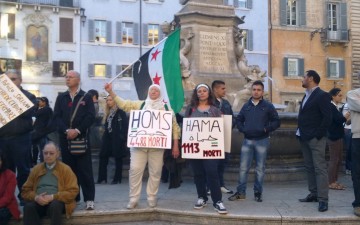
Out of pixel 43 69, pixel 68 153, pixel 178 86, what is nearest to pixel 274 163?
pixel 178 86

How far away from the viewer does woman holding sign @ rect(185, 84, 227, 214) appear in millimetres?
5773

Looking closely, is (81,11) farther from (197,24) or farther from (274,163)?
(274,163)

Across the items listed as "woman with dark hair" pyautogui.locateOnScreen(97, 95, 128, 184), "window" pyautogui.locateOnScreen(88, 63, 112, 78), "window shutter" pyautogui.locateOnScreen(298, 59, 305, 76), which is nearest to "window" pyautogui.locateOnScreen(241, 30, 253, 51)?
"window shutter" pyautogui.locateOnScreen(298, 59, 305, 76)

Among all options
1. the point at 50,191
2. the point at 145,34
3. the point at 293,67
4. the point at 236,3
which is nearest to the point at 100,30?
the point at 145,34

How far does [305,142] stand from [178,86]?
196cm

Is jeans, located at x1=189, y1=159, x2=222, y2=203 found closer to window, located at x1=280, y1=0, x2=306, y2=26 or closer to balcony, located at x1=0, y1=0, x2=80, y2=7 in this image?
balcony, located at x1=0, y1=0, x2=80, y2=7

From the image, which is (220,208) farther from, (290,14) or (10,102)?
(290,14)

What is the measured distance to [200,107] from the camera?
6109mm

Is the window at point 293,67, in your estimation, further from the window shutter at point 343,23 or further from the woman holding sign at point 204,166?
the woman holding sign at point 204,166

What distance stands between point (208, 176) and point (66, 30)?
1270 inches

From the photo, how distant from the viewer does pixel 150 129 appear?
19.5 feet

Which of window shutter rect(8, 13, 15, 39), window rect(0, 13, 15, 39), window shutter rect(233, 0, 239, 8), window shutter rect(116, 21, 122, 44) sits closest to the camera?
window rect(0, 13, 15, 39)

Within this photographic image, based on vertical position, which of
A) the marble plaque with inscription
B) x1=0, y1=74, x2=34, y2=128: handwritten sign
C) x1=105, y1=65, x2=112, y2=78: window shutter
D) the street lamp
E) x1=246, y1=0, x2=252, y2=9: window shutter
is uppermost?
x1=246, y1=0, x2=252, y2=9: window shutter

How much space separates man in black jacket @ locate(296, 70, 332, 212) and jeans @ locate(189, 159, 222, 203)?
129cm
